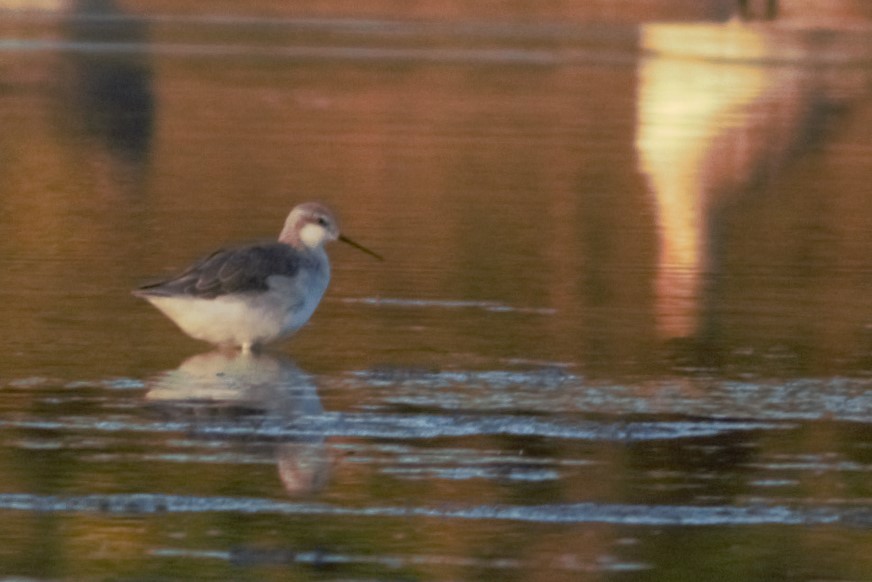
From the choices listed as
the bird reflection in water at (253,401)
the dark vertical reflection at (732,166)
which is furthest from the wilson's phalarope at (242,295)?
the dark vertical reflection at (732,166)

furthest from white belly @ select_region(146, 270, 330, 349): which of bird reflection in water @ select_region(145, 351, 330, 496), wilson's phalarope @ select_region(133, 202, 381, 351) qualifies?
bird reflection in water @ select_region(145, 351, 330, 496)

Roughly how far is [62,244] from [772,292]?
3.98 meters

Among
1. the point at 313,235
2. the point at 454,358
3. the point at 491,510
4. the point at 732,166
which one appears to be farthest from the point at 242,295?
the point at 732,166

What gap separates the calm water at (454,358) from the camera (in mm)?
6793

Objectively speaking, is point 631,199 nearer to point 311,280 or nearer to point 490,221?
point 490,221

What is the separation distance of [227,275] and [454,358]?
3.28 feet

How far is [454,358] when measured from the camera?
9.81 metres

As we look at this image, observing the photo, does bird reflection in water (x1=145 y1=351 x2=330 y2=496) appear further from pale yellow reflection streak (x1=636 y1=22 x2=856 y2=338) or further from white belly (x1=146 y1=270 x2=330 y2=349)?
pale yellow reflection streak (x1=636 y1=22 x2=856 y2=338)

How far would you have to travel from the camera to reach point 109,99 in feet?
82.8

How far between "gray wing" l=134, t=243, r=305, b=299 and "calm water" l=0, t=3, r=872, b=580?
0.97 ft

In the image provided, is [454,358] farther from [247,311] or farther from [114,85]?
[114,85]

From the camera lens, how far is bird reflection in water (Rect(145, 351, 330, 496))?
7723 mm

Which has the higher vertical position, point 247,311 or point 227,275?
point 227,275

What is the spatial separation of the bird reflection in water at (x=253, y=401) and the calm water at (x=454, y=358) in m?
0.02
